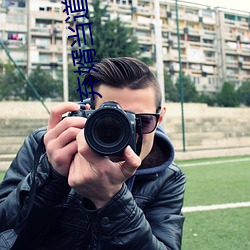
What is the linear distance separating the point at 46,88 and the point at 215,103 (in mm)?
10434

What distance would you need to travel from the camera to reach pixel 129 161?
2.31 feet

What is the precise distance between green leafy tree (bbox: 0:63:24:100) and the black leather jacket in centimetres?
887

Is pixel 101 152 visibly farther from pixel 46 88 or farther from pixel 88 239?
pixel 46 88

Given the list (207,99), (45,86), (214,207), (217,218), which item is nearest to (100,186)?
(217,218)

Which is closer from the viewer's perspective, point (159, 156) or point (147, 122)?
point (147, 122)

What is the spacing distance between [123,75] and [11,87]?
1030 centimetres

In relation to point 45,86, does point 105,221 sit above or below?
below

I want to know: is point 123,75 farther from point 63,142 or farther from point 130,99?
point 63,142

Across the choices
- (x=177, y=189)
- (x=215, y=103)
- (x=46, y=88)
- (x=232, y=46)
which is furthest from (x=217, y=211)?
(x=232, y=46)

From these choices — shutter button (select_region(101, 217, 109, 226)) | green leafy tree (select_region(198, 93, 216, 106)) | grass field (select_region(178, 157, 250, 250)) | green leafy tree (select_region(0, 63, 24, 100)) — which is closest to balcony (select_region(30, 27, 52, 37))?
green leafy tree (select_region(198, 93, 216, 106))

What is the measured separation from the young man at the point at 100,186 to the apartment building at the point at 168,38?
912 inches

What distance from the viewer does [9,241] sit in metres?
0.91

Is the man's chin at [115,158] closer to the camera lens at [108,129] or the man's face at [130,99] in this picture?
the camera lens at [108,129]

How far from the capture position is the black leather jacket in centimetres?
81
